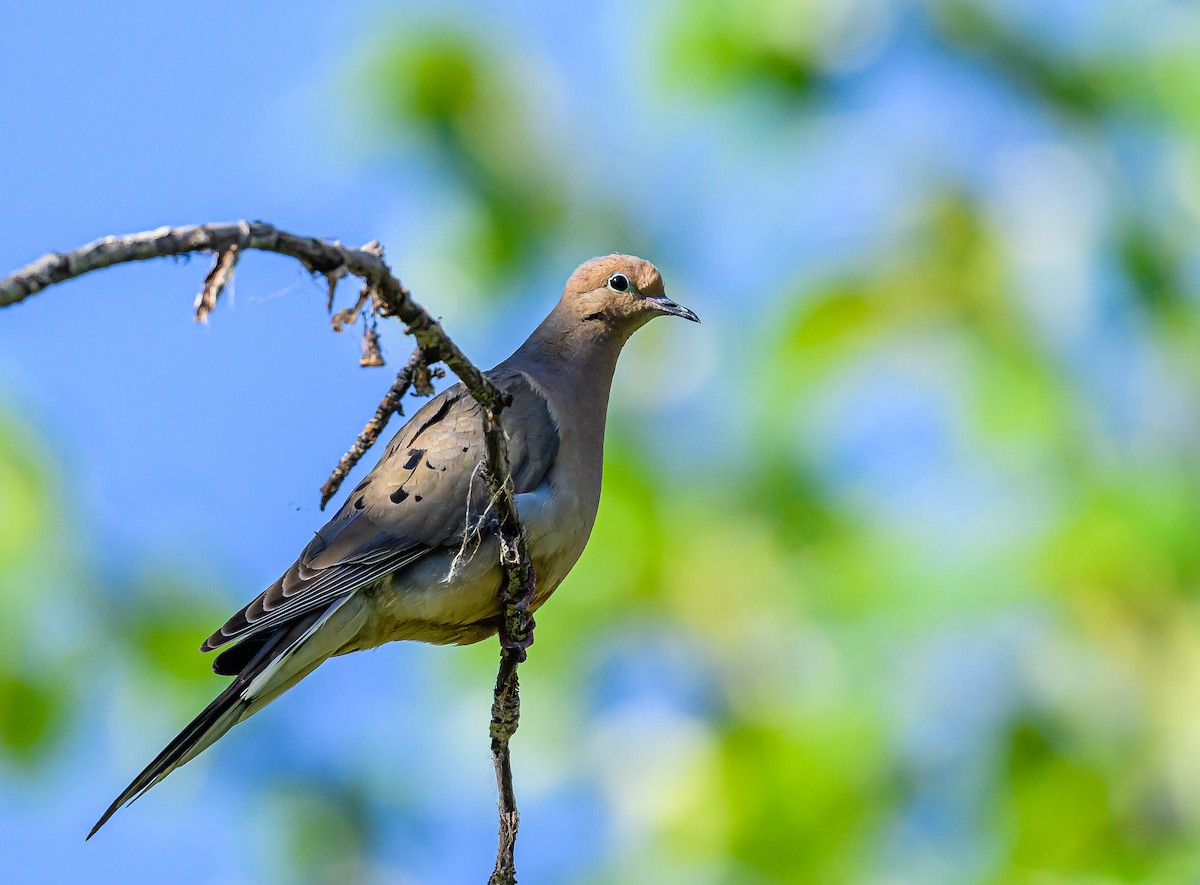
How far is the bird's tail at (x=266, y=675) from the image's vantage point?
3.11m

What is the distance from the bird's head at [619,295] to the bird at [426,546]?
0.32m

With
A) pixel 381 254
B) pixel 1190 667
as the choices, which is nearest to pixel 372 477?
pixel 381 254

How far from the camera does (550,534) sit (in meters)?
3.74

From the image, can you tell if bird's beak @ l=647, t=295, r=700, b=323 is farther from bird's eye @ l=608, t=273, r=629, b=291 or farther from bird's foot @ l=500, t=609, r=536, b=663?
bird's foot @ l=500, t=609, r=536, b=663

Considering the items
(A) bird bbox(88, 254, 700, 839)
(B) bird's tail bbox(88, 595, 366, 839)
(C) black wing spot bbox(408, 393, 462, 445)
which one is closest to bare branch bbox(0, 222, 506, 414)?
(A) bird bbox(88, 254, 700, 839)

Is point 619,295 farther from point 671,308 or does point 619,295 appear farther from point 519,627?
point 519,627

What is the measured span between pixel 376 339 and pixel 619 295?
92.4 inches

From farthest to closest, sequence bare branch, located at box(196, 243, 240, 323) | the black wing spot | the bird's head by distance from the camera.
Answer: the bird's head → the black wing spot → bare branch, located at box(196, 243, 240, 323)

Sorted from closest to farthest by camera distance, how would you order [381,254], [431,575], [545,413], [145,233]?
[145,233] → [381,254] → [431,575] → [545,413]

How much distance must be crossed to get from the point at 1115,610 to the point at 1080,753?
0.54m

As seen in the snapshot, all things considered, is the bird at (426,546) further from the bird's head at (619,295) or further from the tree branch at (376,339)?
the bird's head at (619,295)

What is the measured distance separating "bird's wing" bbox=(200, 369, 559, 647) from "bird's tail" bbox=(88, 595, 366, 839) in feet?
0.16

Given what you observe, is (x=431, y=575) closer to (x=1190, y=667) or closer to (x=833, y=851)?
(x=833, y=851)

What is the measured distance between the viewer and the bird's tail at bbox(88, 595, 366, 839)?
10.2 feet
